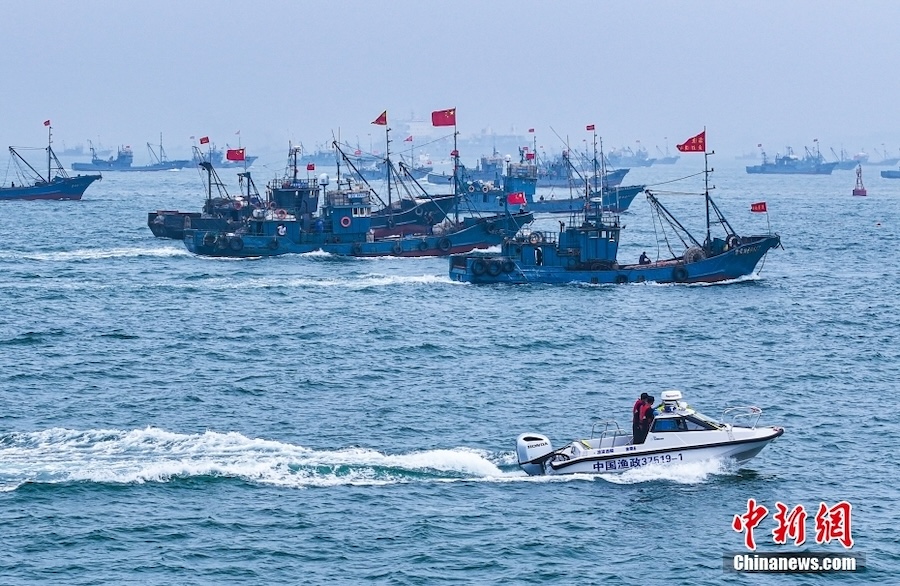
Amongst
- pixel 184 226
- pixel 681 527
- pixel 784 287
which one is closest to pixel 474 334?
pixel 784 287

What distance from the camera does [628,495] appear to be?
46594 mm

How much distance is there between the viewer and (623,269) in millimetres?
101188

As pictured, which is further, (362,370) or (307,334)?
(307,334)

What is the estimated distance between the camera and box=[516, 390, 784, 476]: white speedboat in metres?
47.9

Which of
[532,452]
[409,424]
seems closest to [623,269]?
[409,424]

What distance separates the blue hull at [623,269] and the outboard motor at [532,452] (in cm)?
5293

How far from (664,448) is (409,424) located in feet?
42.2

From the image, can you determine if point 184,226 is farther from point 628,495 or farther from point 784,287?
point 628,495

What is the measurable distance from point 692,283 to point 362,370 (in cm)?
3919

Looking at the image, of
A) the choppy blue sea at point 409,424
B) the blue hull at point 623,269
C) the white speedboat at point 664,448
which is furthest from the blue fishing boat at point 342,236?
the white speedboat at point 664,448

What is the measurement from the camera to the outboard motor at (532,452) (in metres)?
48.3

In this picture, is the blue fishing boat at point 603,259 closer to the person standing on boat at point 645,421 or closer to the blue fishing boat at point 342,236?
the blue fishing boat at point 342,236

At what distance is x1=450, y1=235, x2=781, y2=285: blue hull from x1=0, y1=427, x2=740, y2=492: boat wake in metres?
50.7

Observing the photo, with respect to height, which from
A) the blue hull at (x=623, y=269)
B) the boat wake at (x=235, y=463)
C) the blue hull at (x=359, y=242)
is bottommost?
the boat wake at (x=235, y=463)
